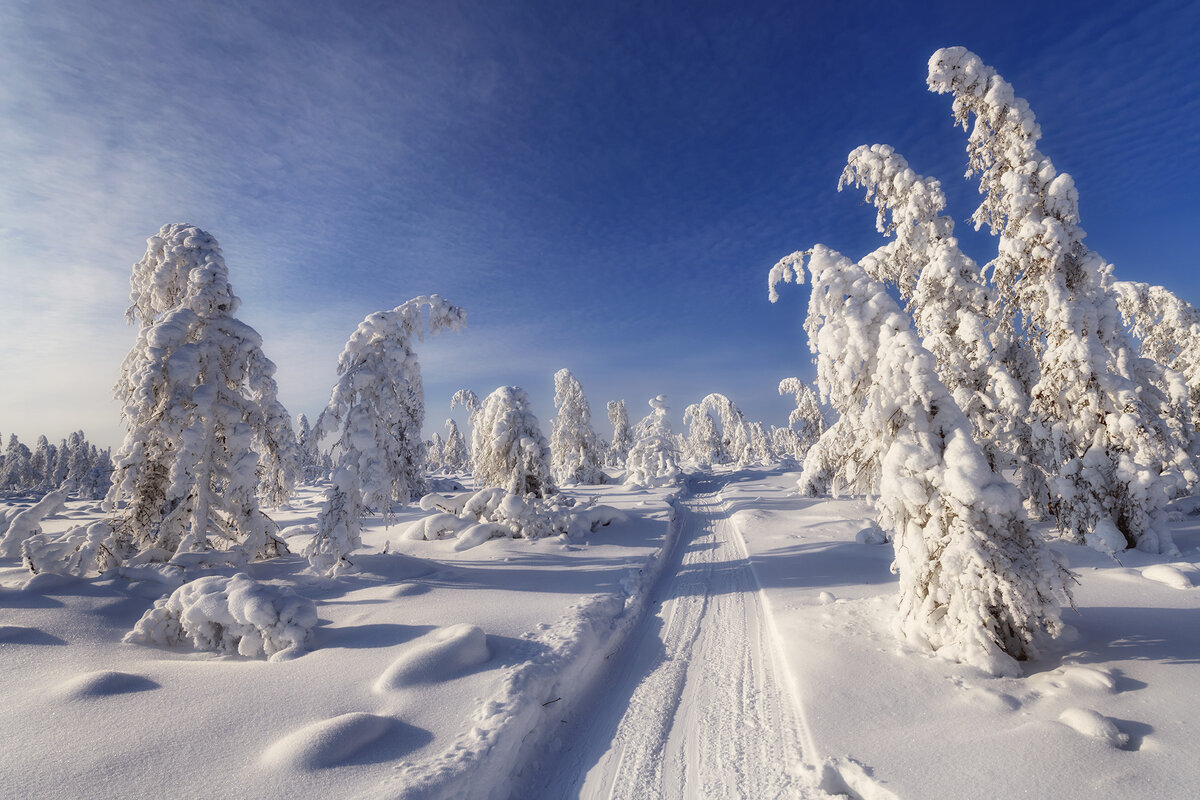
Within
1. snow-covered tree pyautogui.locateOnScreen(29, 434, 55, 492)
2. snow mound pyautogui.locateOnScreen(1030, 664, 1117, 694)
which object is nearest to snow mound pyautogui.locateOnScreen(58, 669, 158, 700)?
snow mound pyautogui.locateOnScreen(1030, 664, 1117, 694)

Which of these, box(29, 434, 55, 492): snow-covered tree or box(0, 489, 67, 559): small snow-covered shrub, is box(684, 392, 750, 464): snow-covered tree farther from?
box(29, 434, 55, 492): snow-covered tree

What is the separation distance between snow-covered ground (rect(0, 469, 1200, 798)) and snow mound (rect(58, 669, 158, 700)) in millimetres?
32

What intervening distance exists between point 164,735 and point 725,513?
19.0 meters

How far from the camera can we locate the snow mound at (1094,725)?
403cm

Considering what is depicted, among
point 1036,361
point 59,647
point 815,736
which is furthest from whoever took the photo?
point 1036,361

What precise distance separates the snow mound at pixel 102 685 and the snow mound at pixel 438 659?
249 cm

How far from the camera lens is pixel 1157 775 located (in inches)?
144

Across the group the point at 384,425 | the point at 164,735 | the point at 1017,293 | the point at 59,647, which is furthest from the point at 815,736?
the point at 1017,293

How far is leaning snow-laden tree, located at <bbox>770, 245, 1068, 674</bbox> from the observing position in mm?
5551

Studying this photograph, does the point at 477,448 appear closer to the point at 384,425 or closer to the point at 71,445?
the point at 384,425

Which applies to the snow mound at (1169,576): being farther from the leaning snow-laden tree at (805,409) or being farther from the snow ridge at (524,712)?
the leaning snow-laden tree at (805,409)

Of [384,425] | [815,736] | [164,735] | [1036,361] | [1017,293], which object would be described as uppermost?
[1017,293]

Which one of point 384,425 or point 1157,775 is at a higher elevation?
point 384,425

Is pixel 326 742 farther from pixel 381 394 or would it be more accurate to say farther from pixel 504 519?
pixel 504 519
